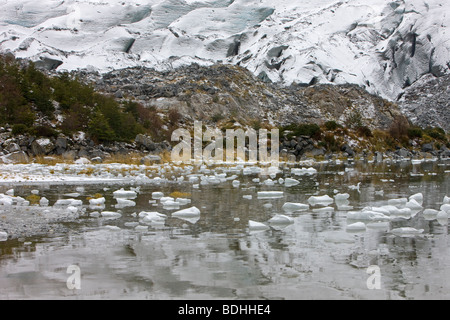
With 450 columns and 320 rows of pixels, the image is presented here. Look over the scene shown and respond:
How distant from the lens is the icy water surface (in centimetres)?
554

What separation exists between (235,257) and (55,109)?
40.1 m

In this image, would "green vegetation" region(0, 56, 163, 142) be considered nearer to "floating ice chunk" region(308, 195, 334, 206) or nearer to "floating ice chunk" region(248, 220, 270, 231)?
"floating ice chunk" region(308, 195, 334, 206)

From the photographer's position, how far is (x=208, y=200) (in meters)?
14.3

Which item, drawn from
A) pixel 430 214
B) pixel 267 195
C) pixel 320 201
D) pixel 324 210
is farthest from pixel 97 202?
pixel 430 214

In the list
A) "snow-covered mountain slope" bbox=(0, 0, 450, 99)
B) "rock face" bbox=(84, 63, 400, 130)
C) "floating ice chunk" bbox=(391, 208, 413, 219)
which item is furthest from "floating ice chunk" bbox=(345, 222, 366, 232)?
"snow-covered mountain slope" bbox=(0, 0, 450, 99)

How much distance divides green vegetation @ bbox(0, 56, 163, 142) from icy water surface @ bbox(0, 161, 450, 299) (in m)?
29.9

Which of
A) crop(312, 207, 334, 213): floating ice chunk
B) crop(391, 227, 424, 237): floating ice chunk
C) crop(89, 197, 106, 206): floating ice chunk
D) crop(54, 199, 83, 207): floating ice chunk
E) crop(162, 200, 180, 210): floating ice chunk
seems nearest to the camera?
crop(391, 227, 424, 237): floating ice chunk

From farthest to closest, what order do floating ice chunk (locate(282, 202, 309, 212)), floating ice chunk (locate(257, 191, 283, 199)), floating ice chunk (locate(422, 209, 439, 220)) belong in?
floating ice chunk (locate(257, 191, 283, 199)) < floating ice chunk (locate(282, 202, 309, 212)) < floating ice chunk (locate(422, 209, 439, 220))

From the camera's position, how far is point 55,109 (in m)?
43.0

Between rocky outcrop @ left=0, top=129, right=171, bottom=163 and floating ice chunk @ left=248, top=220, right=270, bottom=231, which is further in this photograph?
rocky outcrop @ left=0, top=129, right=171, bottom=163

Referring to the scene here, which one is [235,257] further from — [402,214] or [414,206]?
[414,206]

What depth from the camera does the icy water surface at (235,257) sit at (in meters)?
5.54

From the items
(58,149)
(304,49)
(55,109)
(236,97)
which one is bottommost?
(58,149)
